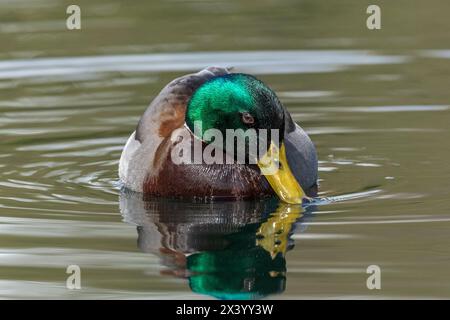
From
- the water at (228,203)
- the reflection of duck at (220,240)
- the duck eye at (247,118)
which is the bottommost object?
the reflection of duck at (220,240)

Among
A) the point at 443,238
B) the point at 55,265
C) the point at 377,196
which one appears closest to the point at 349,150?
the point at 377,196

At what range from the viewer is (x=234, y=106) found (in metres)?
9.27

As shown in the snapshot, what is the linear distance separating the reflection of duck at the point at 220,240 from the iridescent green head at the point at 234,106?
2.00 feet

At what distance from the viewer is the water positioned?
7.73 metres

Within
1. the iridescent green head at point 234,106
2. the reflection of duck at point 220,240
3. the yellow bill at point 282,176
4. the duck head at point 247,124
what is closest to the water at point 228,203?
the reflection of duck at point 220,240

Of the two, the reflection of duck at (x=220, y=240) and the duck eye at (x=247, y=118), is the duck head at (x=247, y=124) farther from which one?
the reflection of duck at (x=220, y=240)

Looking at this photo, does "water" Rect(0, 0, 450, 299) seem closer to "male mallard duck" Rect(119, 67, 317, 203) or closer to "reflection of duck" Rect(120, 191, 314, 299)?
"reflection of duck" Rect(120, 191, 314, 299)

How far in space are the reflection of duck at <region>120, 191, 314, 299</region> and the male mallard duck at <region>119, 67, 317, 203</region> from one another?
12 centimetres

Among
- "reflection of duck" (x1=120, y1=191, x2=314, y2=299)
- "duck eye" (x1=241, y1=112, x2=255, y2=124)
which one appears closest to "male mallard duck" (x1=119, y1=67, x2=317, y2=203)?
"duck eye" (x1=241, y1=112, x2=255, y2=124)

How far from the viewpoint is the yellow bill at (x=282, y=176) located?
30.6 feet

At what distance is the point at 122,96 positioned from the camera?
43.8ft

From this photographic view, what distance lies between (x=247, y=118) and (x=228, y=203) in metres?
0.75

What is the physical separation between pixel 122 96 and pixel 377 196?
453cm

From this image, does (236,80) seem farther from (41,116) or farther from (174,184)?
(41,116)
